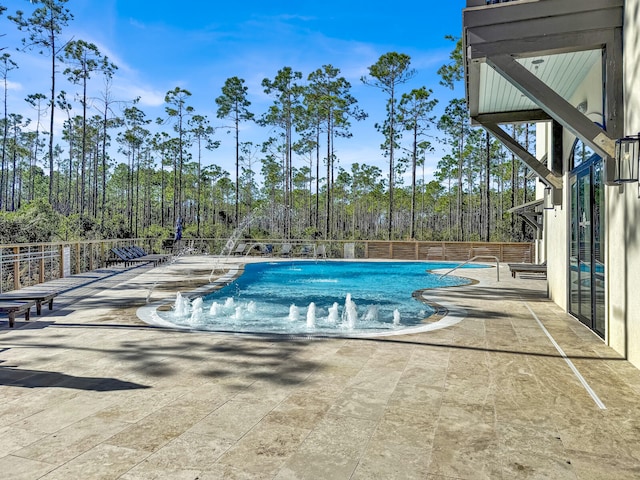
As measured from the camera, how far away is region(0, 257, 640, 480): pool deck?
2021 mm

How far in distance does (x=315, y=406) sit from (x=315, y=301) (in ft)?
19.2

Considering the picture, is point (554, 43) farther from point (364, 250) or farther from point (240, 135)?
point (240, 135)

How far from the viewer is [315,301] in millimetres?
8594

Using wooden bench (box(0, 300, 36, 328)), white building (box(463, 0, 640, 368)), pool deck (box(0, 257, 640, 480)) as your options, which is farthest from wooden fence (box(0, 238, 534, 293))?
white building (box(463, 0, 640, 368))

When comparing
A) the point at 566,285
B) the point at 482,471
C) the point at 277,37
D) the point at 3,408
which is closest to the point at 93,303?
the point at 3,408

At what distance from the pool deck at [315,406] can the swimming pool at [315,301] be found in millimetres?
945

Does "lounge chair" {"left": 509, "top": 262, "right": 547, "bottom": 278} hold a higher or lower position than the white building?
lower

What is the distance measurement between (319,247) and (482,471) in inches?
663

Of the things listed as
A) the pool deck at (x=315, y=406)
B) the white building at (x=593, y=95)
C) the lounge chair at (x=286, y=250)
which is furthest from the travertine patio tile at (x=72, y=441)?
the lounge chair at (x=286, y=250)

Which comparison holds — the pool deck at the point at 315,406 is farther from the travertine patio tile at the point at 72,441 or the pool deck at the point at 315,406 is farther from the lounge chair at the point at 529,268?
the lounge chair at the point at 529,268

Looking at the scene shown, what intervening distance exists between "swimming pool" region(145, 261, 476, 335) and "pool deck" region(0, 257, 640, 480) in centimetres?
95

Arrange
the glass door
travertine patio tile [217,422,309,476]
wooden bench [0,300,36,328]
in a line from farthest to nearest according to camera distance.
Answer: wooden bench [0,300,36,328] < the glass door < travertine patio tile [217,422,309,476]

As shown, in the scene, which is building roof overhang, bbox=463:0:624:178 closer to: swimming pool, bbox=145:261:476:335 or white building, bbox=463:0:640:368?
white building, bbox=463:0:640:368

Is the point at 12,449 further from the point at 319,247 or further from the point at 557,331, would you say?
the point at 319,247
